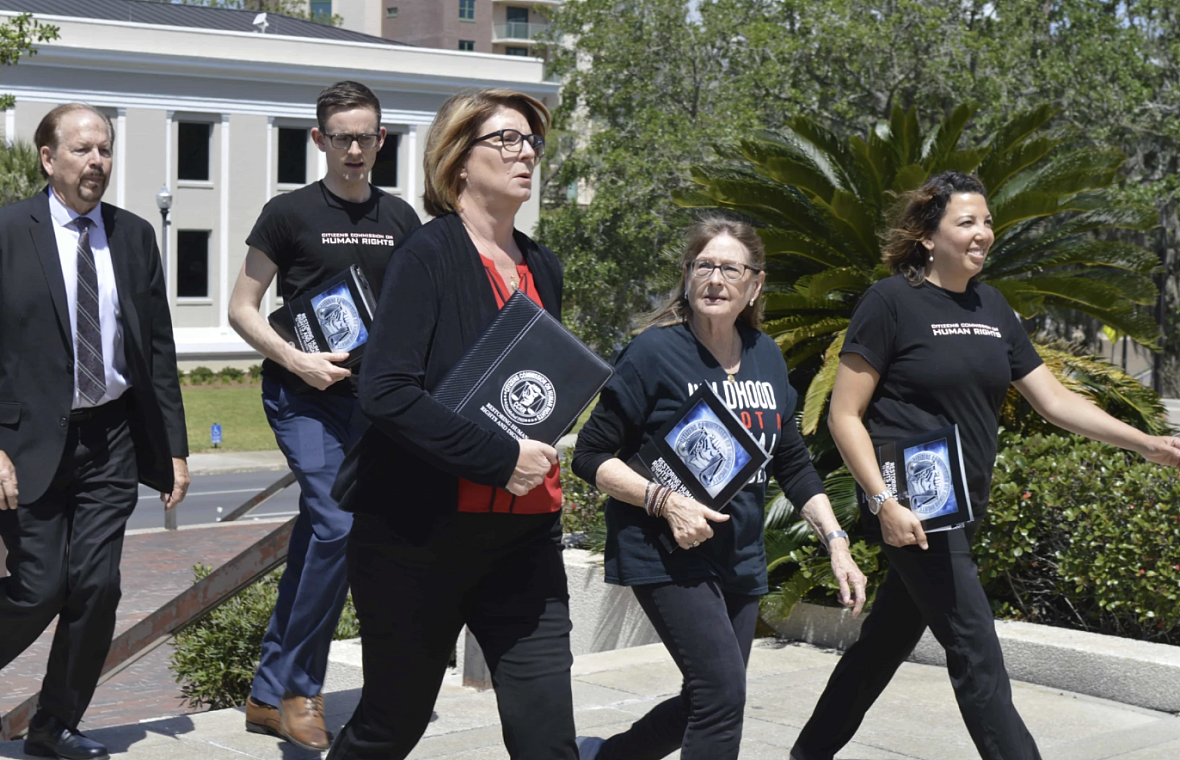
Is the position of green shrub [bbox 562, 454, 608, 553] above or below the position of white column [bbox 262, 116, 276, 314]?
below

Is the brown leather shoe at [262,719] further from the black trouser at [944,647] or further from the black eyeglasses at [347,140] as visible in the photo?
the black eyeglasses at [347,140]

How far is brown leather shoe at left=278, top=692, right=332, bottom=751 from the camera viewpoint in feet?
14.9

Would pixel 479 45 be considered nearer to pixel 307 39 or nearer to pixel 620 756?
pixel 307 39

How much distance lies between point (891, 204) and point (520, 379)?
6.19 m

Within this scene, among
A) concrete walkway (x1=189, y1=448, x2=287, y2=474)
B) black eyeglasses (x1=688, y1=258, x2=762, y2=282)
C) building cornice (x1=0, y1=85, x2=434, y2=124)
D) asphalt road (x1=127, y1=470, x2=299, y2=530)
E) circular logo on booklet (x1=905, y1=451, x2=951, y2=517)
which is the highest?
building cornice (x1=0, y1=85, x2=434, y2=124)

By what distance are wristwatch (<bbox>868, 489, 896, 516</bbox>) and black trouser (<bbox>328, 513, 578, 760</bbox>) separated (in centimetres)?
133

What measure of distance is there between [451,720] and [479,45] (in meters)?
83.9

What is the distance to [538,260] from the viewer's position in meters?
3.42

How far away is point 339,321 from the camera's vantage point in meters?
4.47

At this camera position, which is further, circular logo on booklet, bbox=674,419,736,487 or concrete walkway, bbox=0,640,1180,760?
concrete walkway, bbox=0,640,1180,760

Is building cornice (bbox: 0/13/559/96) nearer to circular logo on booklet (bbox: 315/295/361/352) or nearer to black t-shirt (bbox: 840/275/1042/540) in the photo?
circular logo on booklet (bbox: 315/295/361/352)

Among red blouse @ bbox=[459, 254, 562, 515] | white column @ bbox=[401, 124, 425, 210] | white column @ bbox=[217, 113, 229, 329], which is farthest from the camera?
white column @ bbox=[401, 124, 425, 210]

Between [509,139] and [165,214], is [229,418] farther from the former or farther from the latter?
[509,139]

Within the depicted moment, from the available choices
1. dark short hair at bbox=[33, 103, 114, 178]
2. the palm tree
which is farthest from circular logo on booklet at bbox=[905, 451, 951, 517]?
the palm tree
